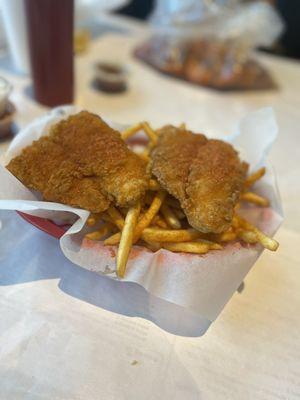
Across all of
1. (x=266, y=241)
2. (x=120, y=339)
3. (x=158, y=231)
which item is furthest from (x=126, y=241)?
Answer: (x=266, y=241)

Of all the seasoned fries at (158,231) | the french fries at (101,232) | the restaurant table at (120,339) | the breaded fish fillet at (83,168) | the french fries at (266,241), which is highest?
the breaded fish fillet at (83,168)

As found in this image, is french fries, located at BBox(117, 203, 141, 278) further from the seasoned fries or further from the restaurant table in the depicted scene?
the restaurant table

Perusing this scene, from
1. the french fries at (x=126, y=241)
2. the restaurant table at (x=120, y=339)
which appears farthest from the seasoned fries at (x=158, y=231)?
the restaurant table at (x=120, y=339)

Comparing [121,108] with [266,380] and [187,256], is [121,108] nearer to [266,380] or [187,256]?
[187,256]

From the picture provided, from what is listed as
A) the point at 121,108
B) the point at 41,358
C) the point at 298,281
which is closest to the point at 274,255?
the point at 298,281

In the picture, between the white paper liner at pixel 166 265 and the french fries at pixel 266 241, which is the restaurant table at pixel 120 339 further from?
the french fries at pixel 266 241

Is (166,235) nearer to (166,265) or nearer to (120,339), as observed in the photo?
(166,265)

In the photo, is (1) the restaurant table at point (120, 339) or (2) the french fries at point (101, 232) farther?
(2) the french fries at point (101, 232)

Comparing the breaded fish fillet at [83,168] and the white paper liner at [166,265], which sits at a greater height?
the breaded fish fillet at [83,168]
